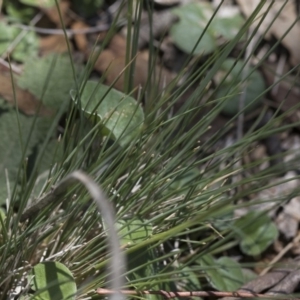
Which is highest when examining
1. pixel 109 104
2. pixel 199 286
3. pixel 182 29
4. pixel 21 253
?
pixel 182 29

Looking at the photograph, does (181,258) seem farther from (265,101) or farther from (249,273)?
(265,101)

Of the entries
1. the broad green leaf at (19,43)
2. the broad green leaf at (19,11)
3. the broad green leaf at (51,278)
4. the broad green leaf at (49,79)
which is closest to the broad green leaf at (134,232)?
the broad green leaf at (51,278)

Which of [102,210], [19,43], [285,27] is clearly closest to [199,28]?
[285,27]

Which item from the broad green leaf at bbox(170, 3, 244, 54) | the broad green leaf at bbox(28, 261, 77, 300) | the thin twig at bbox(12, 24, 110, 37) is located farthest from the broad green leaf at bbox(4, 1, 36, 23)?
the broad green leaf at bbox(28, 261, 77, 300)

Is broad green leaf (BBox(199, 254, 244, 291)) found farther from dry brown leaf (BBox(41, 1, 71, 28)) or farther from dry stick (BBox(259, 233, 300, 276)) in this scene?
dry brown leaf (BBox(41, 1, 71, 28))

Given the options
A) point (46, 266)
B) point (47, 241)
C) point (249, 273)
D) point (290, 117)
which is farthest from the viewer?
point (290, 117)

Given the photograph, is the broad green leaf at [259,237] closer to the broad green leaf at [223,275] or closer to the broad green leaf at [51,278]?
the broad green leaf at [223,275]

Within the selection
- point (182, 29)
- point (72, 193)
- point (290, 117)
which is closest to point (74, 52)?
point (182, 29)
